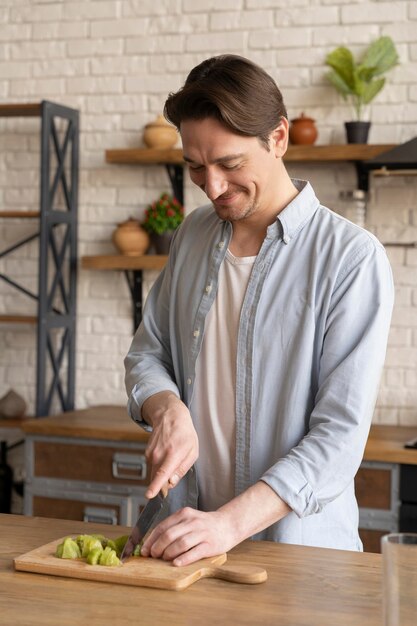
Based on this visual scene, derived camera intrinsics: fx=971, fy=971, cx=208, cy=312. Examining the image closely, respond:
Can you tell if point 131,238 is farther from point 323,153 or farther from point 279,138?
point 279,138

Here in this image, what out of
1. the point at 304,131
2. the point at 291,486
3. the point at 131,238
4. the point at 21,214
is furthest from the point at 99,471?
the point at 291,486

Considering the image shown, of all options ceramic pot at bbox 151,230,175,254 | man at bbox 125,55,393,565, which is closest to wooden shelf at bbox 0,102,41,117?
ceramic pot at bbox 151,230,175,254

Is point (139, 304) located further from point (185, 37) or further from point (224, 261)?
point (224, 261)

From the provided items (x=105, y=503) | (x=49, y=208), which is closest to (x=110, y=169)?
(x=49, y=208)

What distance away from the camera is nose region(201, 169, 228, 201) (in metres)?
1.98

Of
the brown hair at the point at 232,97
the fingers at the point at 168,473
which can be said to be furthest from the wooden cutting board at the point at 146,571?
the brown hair at the point at 232,97

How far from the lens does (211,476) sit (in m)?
2.14

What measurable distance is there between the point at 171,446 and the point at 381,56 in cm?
277

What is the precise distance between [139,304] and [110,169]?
26.7 inches

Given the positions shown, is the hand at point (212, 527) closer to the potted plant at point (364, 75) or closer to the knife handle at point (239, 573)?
the knife handle at point (239, 573)

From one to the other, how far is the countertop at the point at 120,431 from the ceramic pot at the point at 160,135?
4.10 ft

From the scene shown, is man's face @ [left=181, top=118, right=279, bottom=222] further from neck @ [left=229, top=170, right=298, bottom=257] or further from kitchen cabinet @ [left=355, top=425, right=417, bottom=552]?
kitchen cabinet @ [left=355, top=425, right=417, bottom=552]

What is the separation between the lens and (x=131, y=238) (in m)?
4.50

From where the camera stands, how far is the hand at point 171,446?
1.84 m
